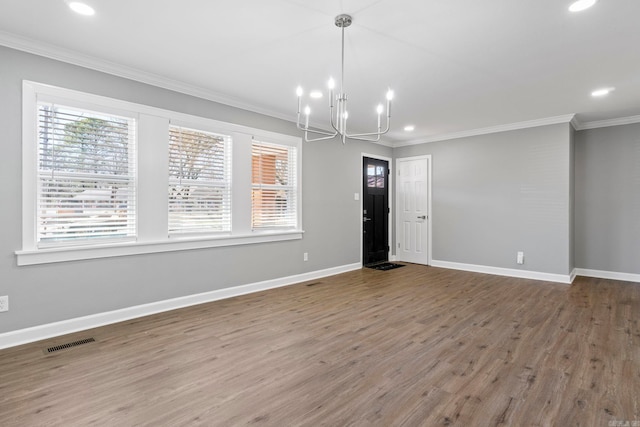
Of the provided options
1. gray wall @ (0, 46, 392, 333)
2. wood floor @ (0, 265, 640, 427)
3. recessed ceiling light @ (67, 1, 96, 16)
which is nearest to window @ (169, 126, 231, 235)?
gray wall @ (0, 46, 392, 333)

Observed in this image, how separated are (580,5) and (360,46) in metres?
1.55

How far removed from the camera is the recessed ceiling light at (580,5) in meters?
2.16

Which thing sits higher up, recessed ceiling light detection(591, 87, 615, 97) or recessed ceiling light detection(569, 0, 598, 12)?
recessed ceiling light detection(591, 87, 615, 97)

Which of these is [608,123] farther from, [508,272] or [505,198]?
[508,272]

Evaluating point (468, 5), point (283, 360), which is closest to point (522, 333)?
point (283, 360)

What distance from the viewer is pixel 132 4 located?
7.38ft

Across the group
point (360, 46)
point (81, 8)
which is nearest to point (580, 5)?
point (360, 46)

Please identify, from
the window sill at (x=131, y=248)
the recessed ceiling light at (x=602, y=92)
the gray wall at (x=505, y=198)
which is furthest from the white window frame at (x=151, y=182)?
the recessed ceiling light at (x=602, y=92)

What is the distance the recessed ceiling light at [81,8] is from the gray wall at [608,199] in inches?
268

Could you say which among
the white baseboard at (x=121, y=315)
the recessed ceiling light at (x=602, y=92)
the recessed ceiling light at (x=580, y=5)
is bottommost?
Result: the white baseboard at (x=121, y=315)

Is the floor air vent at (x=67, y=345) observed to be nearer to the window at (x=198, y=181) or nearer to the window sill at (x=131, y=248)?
the window sill at (x=131, y=248)

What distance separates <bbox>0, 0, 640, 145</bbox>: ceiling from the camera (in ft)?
7.54

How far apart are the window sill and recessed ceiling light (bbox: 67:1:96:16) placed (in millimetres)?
1977

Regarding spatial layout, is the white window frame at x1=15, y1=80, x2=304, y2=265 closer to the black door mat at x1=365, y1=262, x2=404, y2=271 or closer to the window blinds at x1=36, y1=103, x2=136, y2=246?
the window blinds at x1=36, y1=103, x2=136, y2=246
